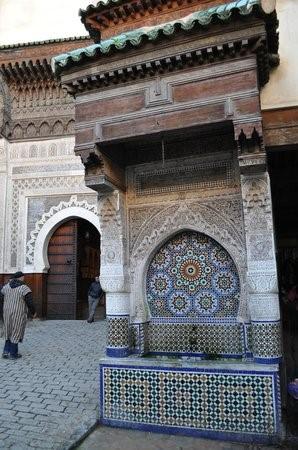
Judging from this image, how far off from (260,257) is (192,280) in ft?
2.26

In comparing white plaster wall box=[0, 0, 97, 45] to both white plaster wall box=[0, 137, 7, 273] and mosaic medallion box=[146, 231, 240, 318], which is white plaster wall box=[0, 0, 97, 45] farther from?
mosaic medallion box=[146, 231, 240, 318]

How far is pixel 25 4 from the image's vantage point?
9320mm

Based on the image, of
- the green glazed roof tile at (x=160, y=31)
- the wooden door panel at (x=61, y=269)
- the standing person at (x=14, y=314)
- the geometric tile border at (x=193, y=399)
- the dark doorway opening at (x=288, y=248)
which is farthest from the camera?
the wooden door panel at (x=61, y=269)

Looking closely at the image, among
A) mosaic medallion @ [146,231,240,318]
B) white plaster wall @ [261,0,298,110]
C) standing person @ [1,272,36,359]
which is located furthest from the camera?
standing person @ [1,272,36,359]

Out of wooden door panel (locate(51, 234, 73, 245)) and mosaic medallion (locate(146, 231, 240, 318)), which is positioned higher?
wooden door panel (locate(51, 234, 73, 245))

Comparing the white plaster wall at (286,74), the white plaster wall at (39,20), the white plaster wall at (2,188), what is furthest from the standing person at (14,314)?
the white plaster wall at (39,20)

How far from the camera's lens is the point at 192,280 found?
3.22 meters

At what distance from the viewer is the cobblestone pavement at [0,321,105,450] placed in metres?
2.71

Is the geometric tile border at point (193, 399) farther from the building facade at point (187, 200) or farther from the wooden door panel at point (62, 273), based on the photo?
the wooden door panel at point (62, 273)

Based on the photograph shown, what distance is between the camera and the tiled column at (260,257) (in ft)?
8.77

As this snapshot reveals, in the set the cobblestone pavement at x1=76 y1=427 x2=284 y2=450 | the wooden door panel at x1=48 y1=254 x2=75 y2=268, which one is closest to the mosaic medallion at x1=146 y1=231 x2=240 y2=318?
the cobblestone pavement at x1=76 y1=427 x2=284 y2=450

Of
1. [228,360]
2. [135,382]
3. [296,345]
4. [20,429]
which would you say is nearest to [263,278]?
[228,360]

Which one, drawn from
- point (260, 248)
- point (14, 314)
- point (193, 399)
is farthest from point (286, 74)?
point (14, 314)

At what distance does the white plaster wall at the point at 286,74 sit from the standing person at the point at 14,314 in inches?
153
